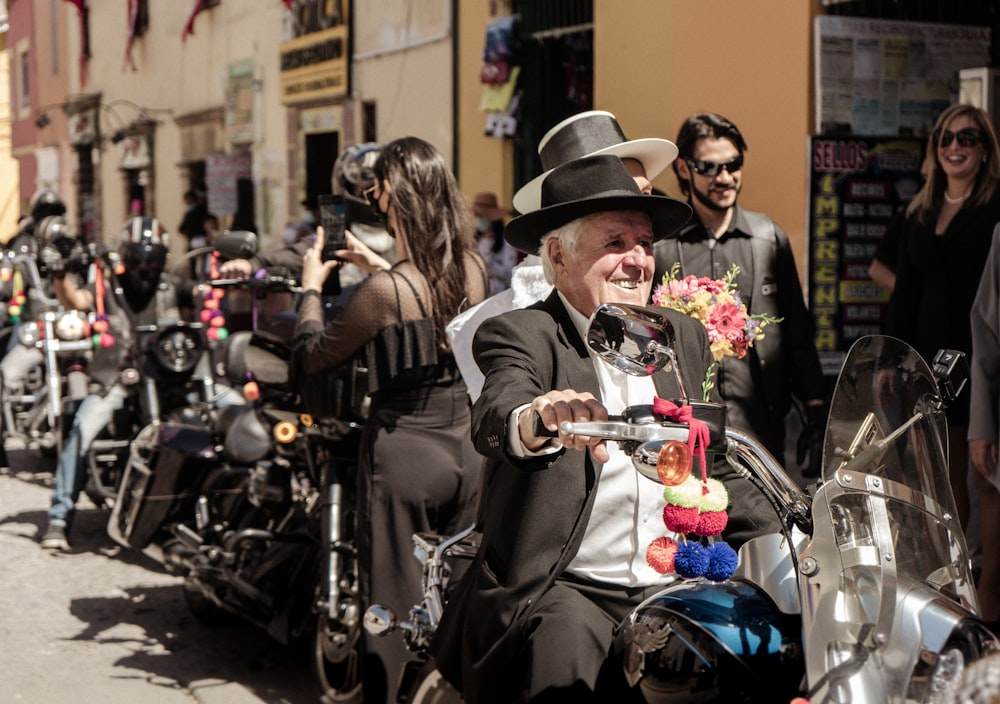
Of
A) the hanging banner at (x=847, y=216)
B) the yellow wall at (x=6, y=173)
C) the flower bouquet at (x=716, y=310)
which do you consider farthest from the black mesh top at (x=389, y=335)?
the yellow wall at (x=6, y=173)

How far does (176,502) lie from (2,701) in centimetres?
135

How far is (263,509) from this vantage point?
581 cm

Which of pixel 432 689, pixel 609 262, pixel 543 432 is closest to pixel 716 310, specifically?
pixel 609 262

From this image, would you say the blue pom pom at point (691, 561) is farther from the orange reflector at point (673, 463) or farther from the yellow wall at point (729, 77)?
the yellow wall at point (729, 77)

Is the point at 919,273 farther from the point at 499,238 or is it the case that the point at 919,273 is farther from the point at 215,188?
the point at 215,188

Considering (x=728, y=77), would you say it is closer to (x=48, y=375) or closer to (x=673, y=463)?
(x=48, y=375)

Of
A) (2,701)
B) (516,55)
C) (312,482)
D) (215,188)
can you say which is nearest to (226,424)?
(312,482)

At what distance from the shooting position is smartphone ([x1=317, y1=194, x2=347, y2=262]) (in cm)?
487

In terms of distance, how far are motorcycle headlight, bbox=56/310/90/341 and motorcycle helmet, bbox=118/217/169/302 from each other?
120 centimetres

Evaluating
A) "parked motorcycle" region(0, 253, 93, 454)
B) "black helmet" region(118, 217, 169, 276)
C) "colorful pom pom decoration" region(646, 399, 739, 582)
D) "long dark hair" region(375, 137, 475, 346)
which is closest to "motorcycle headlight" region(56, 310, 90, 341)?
"parked motorcycle" region(0, 253, 93, 454)

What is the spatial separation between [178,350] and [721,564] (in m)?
5.61

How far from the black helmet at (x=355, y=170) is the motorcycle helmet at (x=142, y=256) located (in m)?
2.30

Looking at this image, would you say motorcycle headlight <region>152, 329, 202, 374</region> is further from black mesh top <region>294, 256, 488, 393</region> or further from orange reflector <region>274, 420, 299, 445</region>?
black mesh top <region>294, 256, 488, 393</region>

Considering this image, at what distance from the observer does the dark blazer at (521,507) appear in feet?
9.07
